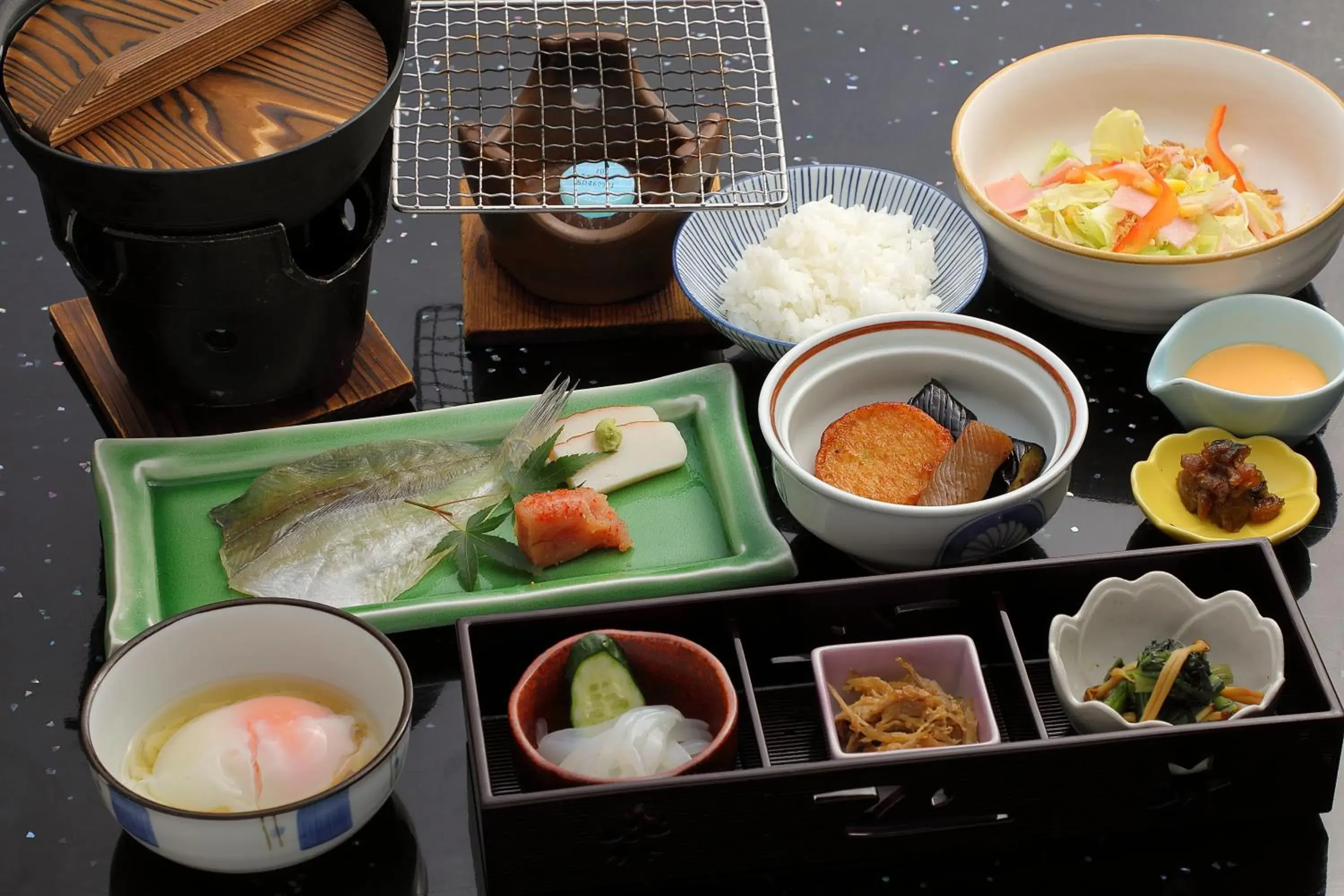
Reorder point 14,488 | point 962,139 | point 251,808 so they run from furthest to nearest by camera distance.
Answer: point 962,139, point 14,488, point 251,808

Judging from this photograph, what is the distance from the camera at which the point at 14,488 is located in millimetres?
1836

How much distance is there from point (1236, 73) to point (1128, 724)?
110 centimetres

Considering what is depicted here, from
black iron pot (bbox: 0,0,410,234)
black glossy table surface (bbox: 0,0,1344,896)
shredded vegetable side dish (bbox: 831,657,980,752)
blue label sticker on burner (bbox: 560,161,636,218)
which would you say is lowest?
→ black glossy table surface (bbox: 0,0,1344,896)

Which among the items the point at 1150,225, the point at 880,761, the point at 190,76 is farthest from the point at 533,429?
the point at 1150,225

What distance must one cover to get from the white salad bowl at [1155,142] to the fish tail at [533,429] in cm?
56

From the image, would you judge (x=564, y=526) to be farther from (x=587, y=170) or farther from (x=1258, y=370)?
(x=1258, y=370)

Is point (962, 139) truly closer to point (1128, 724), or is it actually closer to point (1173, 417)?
point (1173, 417)

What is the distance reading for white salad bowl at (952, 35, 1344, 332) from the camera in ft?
6.14

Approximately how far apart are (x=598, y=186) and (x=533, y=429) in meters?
0.32

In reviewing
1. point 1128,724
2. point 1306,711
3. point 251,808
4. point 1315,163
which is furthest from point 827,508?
point 1315,163

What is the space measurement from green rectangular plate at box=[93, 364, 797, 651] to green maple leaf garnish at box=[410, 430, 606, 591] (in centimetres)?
2

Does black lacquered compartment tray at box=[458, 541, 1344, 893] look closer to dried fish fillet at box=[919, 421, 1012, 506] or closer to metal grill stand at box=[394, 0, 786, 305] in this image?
dried fish fillet at box=[919, 421, 1012, 506]

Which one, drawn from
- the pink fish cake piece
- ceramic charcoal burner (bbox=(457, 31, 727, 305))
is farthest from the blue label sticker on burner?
the pink fish cake piece

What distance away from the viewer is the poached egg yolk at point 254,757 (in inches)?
53.4
